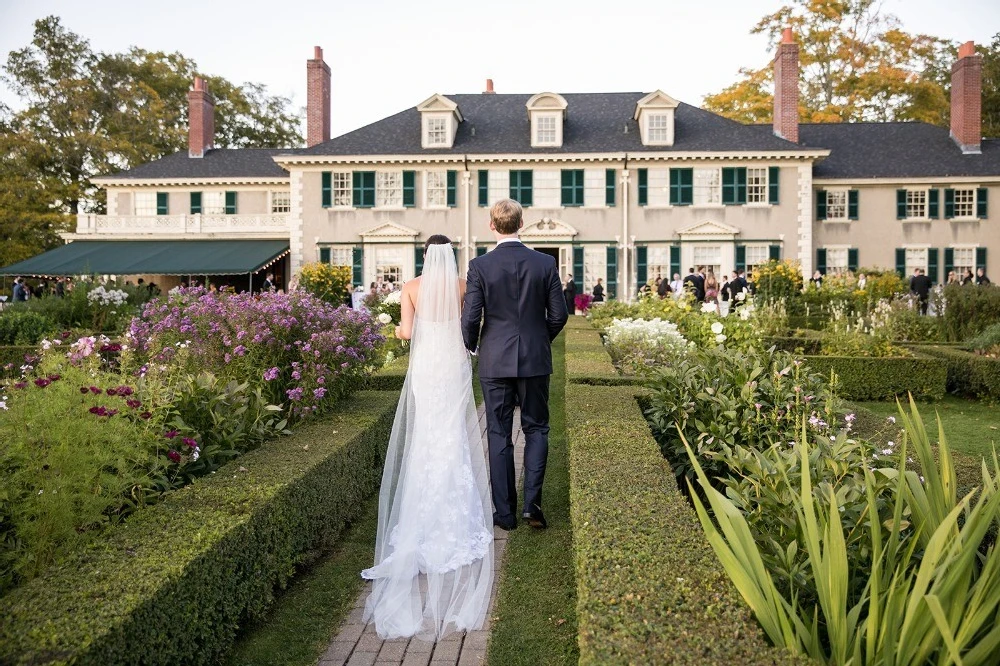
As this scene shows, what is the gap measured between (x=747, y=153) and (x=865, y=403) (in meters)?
17.7

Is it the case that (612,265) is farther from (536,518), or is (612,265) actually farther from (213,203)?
(536,518)

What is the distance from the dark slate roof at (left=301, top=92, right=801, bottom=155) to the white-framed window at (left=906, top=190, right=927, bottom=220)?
5.03 metres

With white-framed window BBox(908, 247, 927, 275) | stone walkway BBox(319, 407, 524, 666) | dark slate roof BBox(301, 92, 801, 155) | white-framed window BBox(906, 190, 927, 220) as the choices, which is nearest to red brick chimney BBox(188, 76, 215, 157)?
dark slate roof BBox(301, 92, 801, 155)

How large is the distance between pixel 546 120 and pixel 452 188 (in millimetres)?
4014

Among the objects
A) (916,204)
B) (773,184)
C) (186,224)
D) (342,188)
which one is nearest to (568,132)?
(773,184)

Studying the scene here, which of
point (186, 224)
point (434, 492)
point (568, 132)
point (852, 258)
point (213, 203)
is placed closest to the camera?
point (434, 492)

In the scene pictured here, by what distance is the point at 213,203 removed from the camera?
103 feet

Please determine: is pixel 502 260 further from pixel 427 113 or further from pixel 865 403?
pixel 427 113

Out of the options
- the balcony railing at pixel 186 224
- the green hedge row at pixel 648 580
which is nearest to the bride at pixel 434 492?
the green hedge row at pixel 648 580

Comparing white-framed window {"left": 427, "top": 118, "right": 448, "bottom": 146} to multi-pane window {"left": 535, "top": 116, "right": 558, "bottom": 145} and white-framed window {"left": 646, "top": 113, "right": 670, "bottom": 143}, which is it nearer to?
multi-pane window {"left": 535, "top": 116, "right": 558, "bottom": 145}

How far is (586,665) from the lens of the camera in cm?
208

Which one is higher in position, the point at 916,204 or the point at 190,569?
the point at 916,204

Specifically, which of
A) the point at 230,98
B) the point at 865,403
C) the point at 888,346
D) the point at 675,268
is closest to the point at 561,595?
the point at 865,403

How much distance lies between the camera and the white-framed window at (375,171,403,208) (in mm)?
27969
